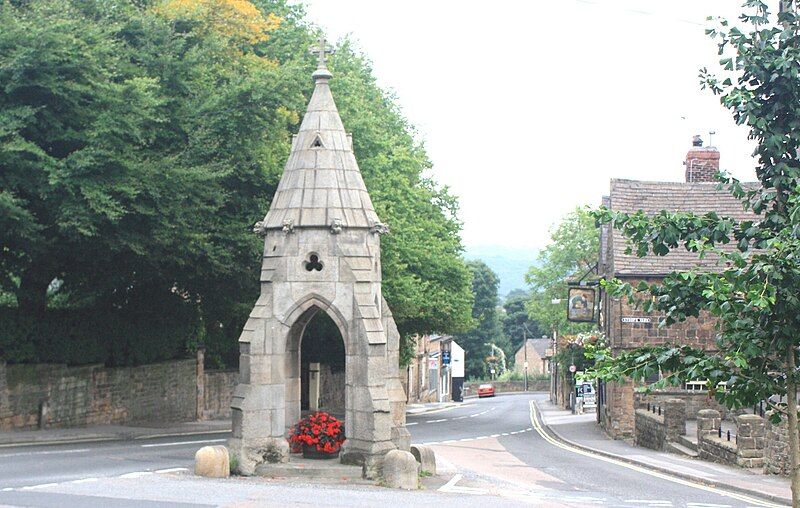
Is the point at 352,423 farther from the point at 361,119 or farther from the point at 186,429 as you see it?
the point at 361,119

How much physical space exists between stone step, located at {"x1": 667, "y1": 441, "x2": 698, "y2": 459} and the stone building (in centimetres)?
512

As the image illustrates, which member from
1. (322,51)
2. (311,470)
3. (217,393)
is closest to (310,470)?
(311,470)

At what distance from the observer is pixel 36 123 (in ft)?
84.4

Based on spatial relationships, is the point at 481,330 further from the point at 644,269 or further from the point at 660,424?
the point at 660,424

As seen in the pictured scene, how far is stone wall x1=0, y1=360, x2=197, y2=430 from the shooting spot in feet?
95.7

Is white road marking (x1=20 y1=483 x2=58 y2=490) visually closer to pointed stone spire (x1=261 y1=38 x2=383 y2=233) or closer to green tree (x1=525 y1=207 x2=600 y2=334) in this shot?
pointed stone spire (x1=261 y1=38 x2=383 y2=233)

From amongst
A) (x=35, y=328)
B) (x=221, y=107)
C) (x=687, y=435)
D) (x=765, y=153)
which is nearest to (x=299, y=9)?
(x=221, y=107)

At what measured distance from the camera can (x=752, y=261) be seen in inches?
390

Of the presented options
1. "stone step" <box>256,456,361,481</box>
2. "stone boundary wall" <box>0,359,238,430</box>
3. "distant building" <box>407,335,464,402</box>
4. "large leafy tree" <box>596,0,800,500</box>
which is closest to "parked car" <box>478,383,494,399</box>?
"distant building" <box>407,335,464,402</box>

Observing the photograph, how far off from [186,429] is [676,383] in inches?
1014

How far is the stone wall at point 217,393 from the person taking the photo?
133 ft

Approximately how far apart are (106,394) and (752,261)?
89.1 ft

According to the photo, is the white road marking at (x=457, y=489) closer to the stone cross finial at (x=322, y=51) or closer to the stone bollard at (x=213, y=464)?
the stone bollard at (x=213, y=464)

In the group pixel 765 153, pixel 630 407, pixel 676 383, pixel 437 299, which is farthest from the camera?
pixel 437 299
